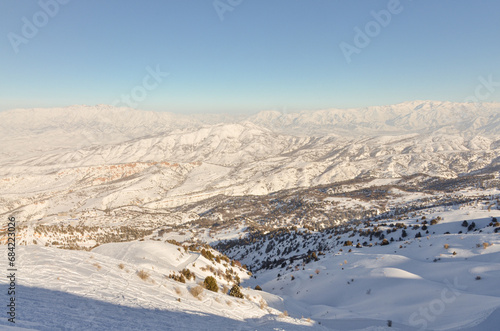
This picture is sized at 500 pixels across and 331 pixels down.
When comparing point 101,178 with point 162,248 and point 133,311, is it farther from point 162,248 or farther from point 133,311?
point 133,311

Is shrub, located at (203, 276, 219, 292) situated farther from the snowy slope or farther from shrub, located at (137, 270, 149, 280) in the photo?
the snowy slope

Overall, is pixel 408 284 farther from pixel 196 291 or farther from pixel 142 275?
pixel 142 275

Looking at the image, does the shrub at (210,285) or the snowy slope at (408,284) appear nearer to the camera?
the snowy slope at (408,284)

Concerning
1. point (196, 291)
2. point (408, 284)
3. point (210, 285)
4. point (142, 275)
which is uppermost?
point (142, 275)

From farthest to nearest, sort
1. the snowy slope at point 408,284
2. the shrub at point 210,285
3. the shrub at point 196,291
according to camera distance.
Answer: the shrub at point 210,285
the shrub at point 196,291
the snowy slope at point 408,284

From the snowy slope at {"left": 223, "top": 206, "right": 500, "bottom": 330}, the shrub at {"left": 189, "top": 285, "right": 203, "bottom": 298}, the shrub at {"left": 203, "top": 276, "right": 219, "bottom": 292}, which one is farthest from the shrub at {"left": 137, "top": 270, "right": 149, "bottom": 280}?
the snowy slope at {"left": 223, "top": 206, "right": 500, "bottom": 330}

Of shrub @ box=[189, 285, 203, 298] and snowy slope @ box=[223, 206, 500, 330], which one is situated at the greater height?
shrub @ box=[189, 285, 203, 298]

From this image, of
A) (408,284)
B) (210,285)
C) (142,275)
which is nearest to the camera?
(142,275)

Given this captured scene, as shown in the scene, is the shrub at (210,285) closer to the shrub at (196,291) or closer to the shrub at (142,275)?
the shrub at (196,291)

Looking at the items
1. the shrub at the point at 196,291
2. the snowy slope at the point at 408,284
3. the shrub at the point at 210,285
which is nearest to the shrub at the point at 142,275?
the shrub at the point at 196,291

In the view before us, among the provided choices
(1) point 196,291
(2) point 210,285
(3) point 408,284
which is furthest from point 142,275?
(3) point 408,284

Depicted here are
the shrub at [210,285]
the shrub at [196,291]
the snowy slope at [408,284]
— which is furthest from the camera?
the shrub at [210,285]
